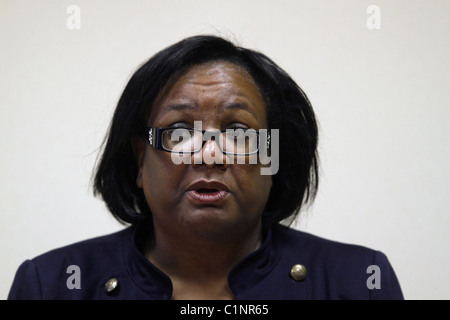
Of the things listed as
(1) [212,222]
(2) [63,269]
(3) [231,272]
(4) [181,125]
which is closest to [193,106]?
(4) [181,125]

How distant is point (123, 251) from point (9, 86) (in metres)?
0.77

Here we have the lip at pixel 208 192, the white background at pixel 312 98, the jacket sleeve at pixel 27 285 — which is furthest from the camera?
the white background at pixel 312 98

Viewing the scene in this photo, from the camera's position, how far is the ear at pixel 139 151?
5.07 feet

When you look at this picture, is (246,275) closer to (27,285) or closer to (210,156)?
(210,156)

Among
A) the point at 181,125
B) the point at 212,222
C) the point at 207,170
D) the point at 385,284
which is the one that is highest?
the point at 181,125

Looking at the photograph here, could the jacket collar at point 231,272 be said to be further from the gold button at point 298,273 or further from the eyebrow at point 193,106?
the eyebrow at point 193,106

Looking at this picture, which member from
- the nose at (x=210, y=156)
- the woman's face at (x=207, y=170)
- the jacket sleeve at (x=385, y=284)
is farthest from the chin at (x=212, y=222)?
the jacket sleeve at (x=385, y=284)

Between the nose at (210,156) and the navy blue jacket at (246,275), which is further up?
the nose at (210,156)

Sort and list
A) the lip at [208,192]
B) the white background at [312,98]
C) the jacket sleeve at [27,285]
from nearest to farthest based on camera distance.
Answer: the lip at [208,192] → the jacket sleeve at [27,285] → the white background at [312,98]

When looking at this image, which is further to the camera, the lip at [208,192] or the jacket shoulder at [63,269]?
the jacket shoulder at [63,269]

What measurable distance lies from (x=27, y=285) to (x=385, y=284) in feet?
2.86

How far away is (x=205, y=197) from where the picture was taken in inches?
53.7

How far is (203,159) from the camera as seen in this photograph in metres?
1.37

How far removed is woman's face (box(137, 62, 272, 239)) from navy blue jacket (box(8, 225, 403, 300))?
114 mm
